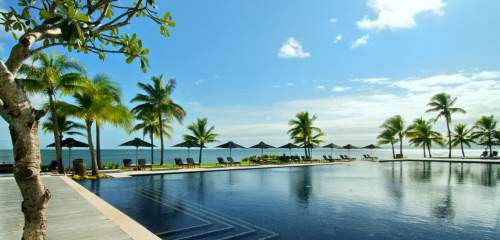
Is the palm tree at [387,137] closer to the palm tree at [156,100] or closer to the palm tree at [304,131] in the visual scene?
the palm tree at [304,131]

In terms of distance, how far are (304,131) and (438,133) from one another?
890 inches

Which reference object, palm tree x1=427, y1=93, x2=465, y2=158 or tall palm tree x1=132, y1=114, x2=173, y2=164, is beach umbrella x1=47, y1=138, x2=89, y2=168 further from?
palm tree x1=427, y1=93, x2=465, y2=158

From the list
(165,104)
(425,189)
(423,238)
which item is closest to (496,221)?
(423,238)

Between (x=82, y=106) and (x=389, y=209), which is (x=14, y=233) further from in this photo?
(x=82, y=106)

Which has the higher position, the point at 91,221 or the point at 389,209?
the point at 91,221

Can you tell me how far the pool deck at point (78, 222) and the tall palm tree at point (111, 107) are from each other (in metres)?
9.26

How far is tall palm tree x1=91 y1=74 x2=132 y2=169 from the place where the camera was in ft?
56.0

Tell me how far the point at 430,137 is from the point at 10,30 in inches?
1978

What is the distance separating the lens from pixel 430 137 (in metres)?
42.9

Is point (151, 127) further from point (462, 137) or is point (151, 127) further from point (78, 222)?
point (462, 137)

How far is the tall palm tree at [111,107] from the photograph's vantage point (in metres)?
17.1

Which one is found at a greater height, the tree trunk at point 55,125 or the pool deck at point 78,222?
the tree trunk at point 55,125

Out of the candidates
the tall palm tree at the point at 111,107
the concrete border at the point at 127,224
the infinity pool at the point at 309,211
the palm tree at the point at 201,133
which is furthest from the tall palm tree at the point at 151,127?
the concrete border at the point at 127,224

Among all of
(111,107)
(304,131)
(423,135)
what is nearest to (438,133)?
(423,135)
